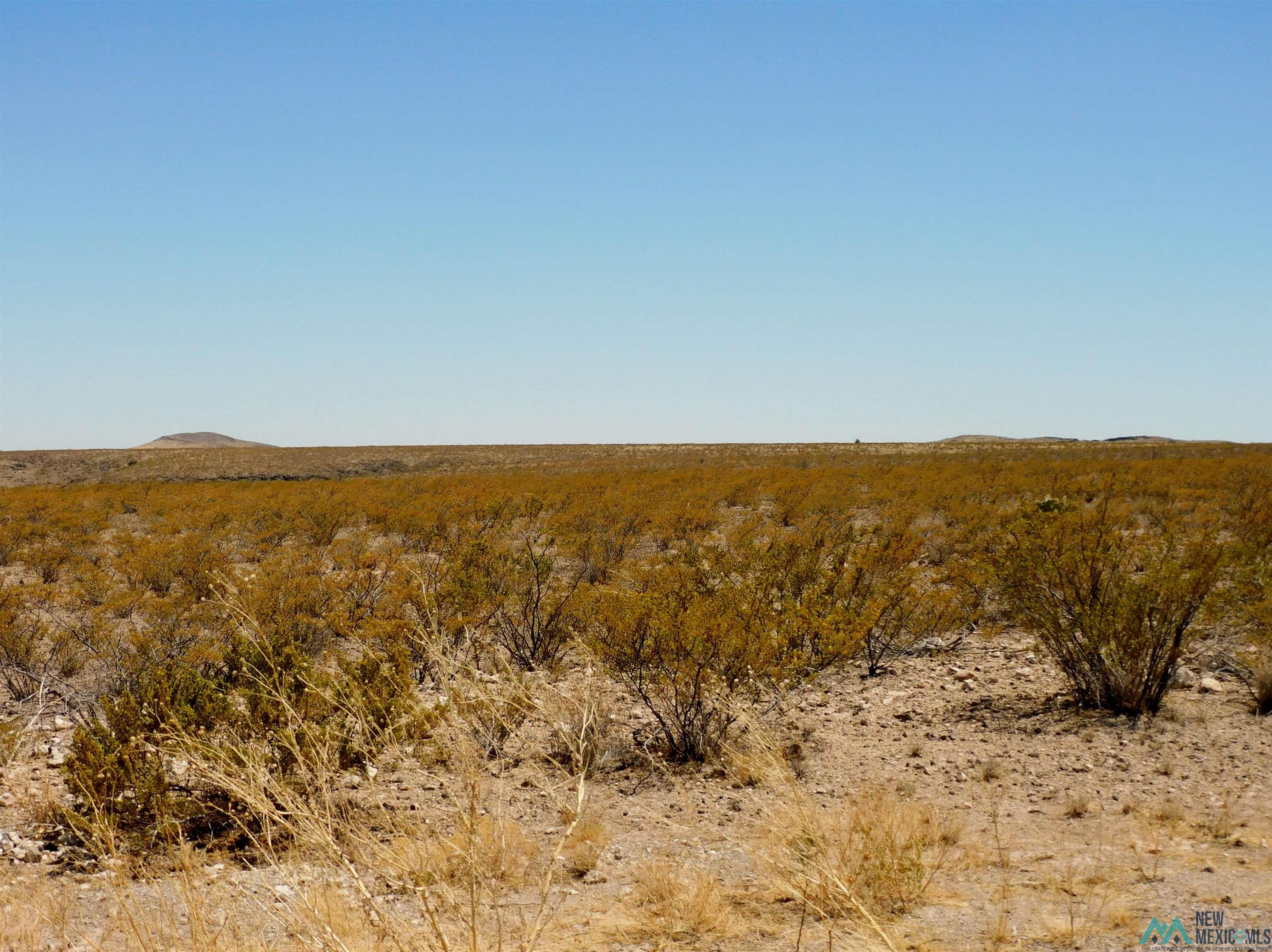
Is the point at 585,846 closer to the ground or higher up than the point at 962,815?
closer to the ground

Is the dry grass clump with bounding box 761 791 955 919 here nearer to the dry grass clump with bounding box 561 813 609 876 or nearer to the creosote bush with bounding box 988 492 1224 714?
the dry grass clump with bounding box 561 813 609 876

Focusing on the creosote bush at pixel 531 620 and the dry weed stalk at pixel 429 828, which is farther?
the creosote bush at pixel 531 620

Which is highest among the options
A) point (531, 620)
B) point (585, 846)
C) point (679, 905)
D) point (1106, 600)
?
point (1106, 600)

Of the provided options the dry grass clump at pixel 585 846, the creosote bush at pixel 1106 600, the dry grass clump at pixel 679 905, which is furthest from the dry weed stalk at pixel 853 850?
the creosote bush at pixel 1106 600

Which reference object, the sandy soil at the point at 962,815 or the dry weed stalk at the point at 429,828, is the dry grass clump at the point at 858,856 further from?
the dry weed stalk at the point at 429,828

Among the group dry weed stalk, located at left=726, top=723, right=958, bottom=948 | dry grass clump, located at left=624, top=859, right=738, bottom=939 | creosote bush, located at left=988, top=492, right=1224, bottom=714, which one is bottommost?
dry grass clump, located at left=624, top=859, right=738, bottom=939

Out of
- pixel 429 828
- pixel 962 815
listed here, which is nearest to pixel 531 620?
pixel 429 828

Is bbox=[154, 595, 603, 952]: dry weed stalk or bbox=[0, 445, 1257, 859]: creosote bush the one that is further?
bbox=[0, 445, 1257, 859]: creosote bush

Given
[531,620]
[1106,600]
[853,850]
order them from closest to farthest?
[853,850] < [1106,600] < [531,620]

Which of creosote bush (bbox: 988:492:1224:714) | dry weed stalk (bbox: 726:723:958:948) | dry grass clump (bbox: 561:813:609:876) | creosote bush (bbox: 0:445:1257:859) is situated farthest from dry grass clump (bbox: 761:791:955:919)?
creosote bush (bbox: 988:492:1224:714)

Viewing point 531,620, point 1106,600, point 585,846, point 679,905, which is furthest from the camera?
point 531,620

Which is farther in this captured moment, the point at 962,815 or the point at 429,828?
the point at 962,815

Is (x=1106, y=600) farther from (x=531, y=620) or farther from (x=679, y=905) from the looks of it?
Answer: (x=531, y=620)

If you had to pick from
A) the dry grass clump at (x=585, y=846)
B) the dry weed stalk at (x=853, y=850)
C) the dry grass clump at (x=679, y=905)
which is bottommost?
the dry grass clump at (x=585, y=846)
